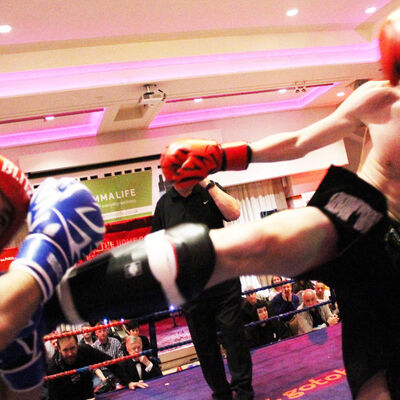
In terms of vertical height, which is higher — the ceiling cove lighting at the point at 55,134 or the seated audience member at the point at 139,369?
the ceiling cove lighting at the point at 55,134

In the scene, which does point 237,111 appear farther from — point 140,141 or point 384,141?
point 384,141

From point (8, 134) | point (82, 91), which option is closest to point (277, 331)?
point (82, 91)

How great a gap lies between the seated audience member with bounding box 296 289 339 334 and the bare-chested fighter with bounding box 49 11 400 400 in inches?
117

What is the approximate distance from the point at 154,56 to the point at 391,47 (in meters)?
3.62

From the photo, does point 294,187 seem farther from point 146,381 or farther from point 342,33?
point 146,381

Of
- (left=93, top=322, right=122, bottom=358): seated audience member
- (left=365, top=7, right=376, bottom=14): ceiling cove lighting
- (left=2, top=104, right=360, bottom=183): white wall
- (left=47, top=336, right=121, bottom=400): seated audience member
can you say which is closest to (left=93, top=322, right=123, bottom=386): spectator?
(left=93, top=322, right=122, bottom=358): seated audience member

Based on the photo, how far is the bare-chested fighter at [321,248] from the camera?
97 cm

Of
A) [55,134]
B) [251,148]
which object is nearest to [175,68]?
[55,134]

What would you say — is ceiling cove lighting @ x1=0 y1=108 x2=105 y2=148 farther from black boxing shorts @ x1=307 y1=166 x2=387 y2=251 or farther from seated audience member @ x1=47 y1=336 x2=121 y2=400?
black boxing shorts @ x1=307 y1=166 x2=387 y2=251

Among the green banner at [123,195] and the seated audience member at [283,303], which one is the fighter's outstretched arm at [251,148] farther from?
the green banner at [123,195]

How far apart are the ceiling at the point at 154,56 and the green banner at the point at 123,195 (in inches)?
25.1

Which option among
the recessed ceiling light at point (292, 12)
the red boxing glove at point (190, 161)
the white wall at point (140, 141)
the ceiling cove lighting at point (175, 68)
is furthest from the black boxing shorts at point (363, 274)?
the white wall at point (140, 141)

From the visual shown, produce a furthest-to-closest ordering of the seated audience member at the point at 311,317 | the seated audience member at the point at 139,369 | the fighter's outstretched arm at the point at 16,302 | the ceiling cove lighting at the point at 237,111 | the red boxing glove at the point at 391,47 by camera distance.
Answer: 1. the ceiling cove lighting at the point at 237,111
2. the seated audience member at the point at 311,317
3. the seated audience member at the point at 139,369
4. the red boxing glove at the point at 391,47
5. the fighter's outstretched arm at the point at 16,302

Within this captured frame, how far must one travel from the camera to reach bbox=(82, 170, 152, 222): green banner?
18.0ft
